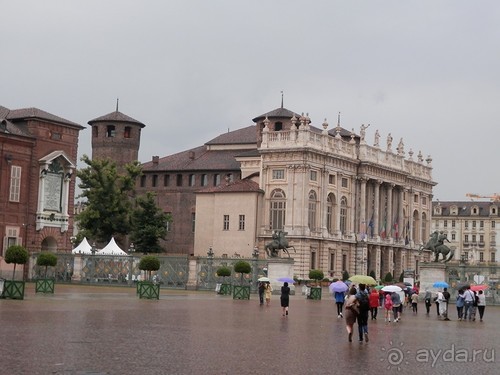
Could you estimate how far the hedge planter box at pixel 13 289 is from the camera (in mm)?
32688

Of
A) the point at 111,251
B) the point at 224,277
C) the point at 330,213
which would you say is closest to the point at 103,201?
the point at 111,251

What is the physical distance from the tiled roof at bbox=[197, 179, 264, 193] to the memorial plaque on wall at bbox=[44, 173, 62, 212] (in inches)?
845

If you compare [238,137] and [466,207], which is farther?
[466,207]

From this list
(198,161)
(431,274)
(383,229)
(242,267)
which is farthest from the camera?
(198,161)

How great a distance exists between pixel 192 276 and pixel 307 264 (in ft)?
74.8

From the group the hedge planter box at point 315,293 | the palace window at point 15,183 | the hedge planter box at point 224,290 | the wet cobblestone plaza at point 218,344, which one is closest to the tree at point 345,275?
the hedge planter box at point 315,293

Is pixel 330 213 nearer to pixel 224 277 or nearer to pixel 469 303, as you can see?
pixel 224 277

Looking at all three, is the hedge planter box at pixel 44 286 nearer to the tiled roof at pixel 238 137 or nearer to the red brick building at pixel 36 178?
the red brick building at pixel 36 178

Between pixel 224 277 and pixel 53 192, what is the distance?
13719 mm

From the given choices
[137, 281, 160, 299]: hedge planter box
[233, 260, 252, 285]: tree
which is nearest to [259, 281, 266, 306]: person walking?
[137, 281, 160, 299]: hedge planter box

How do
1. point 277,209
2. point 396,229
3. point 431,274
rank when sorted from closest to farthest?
point 431,274 < point 277,209 < point 396,229

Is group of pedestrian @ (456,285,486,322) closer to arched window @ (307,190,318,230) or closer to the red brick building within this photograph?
Answer: the red brick building

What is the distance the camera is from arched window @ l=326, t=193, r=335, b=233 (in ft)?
270

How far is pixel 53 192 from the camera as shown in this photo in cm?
6175
